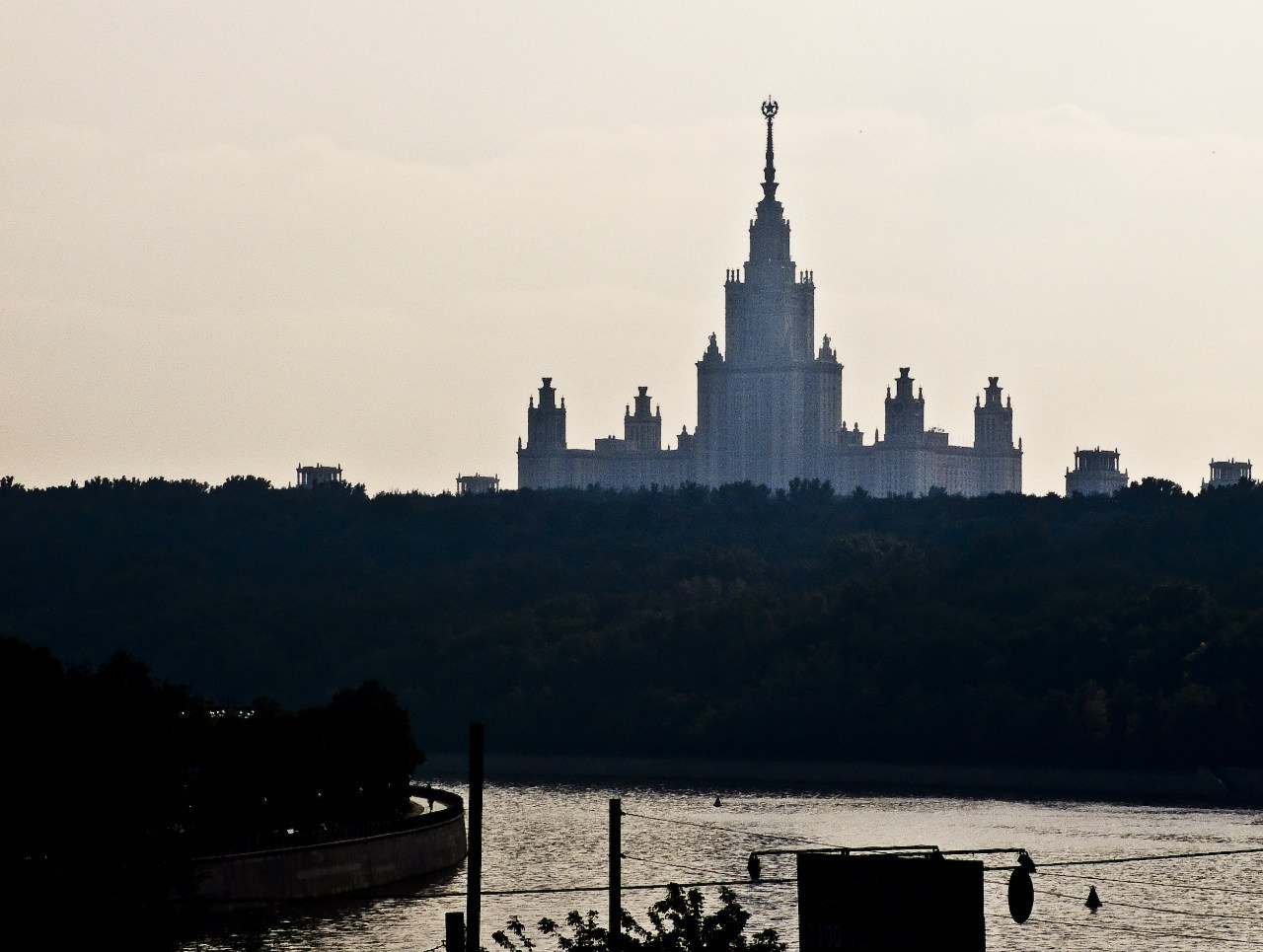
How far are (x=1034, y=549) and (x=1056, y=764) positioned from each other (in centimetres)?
4112

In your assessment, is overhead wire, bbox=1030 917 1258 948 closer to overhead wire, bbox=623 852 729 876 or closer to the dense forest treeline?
overhead wire, bbox=623 852 729 876

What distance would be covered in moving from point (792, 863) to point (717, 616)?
200 feet

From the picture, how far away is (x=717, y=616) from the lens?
141 meters

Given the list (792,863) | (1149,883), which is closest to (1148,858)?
(1149,883)

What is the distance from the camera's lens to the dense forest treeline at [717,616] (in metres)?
120

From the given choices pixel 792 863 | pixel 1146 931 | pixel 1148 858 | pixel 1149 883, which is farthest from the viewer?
pixel 792 863

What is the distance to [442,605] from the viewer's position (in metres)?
160

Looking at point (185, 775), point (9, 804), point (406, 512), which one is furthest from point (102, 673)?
point (406, 512)

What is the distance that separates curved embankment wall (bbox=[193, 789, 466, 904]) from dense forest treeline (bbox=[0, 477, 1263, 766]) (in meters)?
44.2

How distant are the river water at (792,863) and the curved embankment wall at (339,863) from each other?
67 centimetres

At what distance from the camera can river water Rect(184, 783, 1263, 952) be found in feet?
209

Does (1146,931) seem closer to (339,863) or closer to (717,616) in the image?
(339,863)

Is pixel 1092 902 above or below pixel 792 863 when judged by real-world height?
below

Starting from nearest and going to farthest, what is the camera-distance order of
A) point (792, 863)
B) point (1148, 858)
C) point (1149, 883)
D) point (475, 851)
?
point (475, 851) < point (1148, 858) < point (1149, 883) < point (792, 863)
